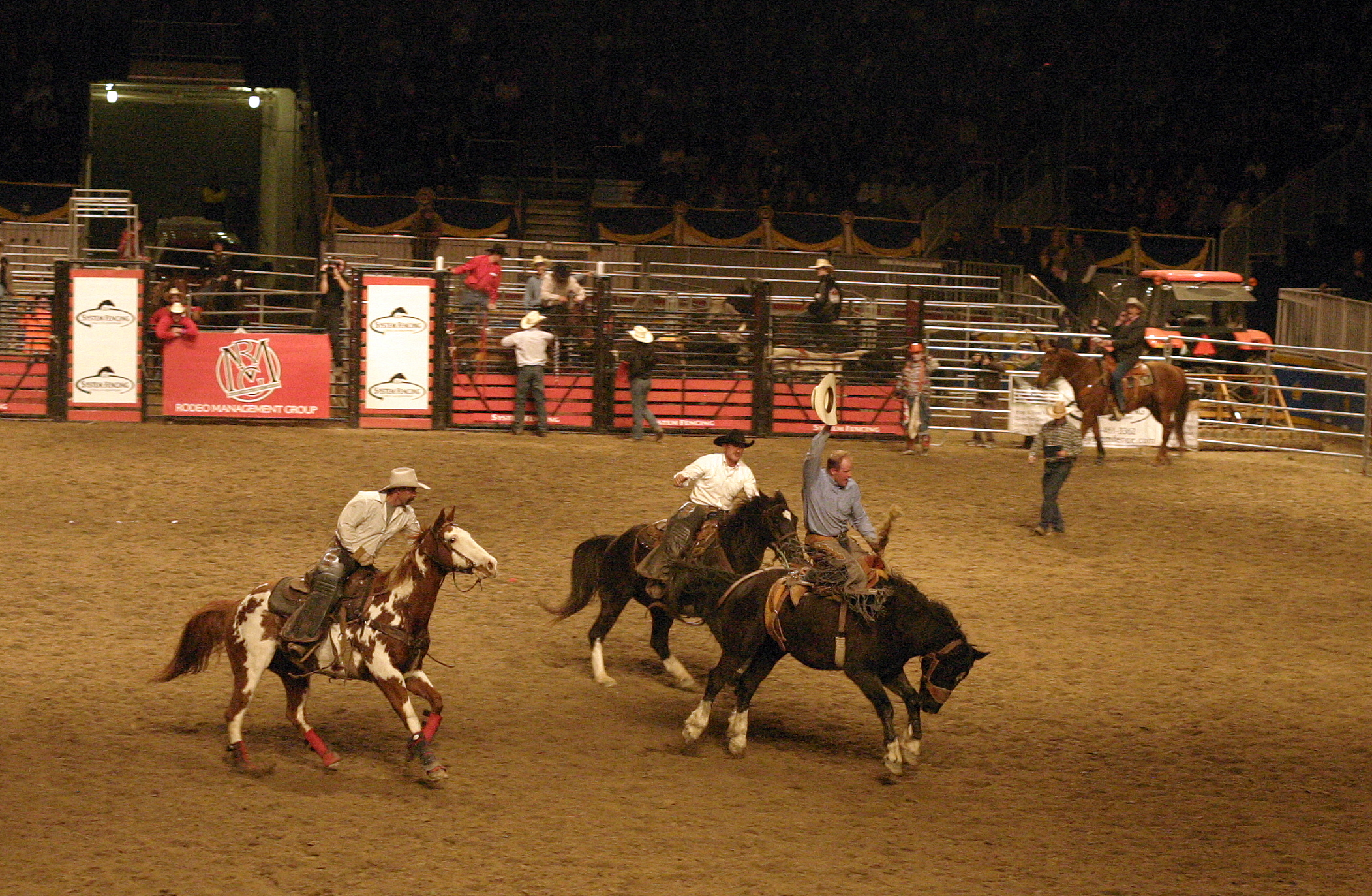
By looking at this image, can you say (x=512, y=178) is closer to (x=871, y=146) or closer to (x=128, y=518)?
(x=871, y=146)

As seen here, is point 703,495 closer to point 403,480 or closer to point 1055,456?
point 403,480

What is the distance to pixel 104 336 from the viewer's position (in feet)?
63.7

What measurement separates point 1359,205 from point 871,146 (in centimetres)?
1095

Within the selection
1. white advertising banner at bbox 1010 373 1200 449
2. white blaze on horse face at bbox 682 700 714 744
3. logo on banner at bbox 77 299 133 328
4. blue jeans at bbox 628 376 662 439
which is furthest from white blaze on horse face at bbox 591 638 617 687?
logo on banner at bbox 77 299 133 328

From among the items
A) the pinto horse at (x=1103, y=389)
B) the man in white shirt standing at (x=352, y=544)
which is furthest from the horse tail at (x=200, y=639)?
the pinto horse at (x=1103, y=389)

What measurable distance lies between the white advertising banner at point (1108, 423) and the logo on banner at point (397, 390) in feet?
26.6

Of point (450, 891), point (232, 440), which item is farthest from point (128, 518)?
point (450, 891)

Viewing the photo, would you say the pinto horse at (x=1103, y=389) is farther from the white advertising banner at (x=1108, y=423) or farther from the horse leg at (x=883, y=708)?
the horse leg at (x=883, y=708)

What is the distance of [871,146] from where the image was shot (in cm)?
3422

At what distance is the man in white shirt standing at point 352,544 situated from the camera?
8.66 metres

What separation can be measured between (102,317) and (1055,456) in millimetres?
12457

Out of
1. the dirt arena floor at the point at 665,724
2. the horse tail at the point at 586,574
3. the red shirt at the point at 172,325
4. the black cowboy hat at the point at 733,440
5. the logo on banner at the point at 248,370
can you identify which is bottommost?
the dirt arena floor at the point at 665,724

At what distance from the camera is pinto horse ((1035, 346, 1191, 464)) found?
19.3 metres

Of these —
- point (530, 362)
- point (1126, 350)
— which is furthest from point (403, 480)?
point (1126, 350)
